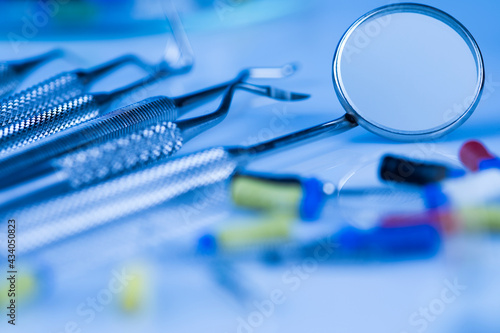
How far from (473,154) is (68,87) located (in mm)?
548

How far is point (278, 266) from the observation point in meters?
0.57

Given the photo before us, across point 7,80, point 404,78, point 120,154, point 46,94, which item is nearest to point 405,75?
point 404,78

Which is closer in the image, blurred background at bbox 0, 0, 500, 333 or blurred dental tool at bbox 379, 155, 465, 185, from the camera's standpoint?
blurred background at bbox 0, 0, 500, 333

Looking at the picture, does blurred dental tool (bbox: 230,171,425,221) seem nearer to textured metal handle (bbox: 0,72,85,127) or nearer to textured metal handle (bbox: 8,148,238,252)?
textured metal handle (bbox: 8,148,238,252)

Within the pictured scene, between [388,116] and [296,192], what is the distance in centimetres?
17

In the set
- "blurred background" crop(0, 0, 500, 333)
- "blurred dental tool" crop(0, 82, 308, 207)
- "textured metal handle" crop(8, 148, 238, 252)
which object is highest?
"blurred dental tool" crop(0, 82, 308, 207)

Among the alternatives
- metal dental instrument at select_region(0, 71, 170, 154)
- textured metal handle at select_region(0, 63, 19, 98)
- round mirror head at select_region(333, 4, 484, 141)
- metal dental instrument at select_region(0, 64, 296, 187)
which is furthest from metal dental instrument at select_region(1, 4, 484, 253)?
textured metal handle at select_region(0, 63, 19, 98)

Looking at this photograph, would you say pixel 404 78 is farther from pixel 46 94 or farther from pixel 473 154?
pixel 46 94

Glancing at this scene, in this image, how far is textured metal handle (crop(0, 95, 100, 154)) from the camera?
2.12 feet

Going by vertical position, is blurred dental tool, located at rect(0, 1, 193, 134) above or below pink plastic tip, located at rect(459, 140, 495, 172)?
above

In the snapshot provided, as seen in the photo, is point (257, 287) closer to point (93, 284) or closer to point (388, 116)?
point (93, 284)

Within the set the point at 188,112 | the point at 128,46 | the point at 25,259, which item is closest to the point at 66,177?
the point at 25,259

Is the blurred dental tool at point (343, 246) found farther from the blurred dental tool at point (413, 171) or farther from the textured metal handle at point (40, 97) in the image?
the textured metal handle at point (40, 97)

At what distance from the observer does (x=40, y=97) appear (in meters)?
0.73
